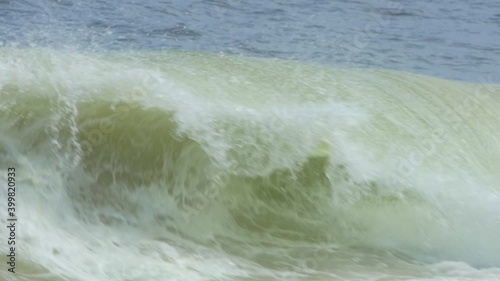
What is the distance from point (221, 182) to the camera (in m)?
4.89

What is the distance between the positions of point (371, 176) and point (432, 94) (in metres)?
1.73

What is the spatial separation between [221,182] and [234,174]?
74 millimetres

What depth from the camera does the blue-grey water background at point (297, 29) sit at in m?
9.76

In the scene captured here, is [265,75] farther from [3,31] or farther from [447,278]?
[3,31]

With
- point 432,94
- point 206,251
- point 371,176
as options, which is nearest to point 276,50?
point 432,94

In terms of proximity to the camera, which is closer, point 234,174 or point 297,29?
point 234,174

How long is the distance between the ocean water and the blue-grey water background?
3.03 metres

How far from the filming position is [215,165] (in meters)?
4.87

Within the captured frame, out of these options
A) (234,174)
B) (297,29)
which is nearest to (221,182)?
(234,174)

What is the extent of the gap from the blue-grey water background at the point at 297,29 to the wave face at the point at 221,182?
352cm

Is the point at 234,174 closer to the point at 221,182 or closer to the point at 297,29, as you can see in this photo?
the point at 221,182

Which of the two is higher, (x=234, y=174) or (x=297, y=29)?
(x=297, y=29)

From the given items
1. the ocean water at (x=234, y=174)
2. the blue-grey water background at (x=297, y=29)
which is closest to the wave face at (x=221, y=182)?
the ocean water at (x=234, y=174)

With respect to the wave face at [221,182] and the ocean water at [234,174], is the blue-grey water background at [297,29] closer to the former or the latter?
the ocean water at [234,174]
